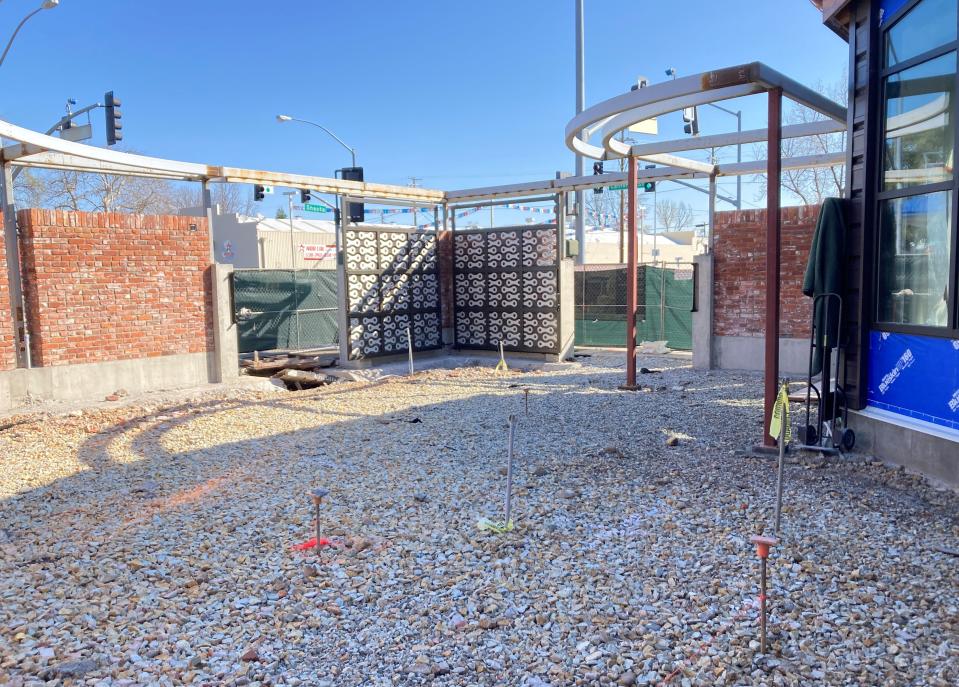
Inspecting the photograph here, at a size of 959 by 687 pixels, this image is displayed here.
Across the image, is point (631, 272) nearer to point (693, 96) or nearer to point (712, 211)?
point (712, 211)

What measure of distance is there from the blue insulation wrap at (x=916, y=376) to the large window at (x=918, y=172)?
0.42ft

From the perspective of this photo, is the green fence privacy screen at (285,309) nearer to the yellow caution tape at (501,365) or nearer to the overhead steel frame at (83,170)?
the overhead steel frame at (83,170)

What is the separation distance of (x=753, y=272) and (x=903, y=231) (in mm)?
5508

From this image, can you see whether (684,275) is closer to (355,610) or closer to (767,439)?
(767,439)

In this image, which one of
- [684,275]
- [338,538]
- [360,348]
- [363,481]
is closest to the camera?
[338,538]

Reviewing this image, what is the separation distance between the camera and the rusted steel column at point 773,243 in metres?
6.03

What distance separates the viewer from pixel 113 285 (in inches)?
375

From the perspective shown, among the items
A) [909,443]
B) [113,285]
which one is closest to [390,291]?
[113,285]

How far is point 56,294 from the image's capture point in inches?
354

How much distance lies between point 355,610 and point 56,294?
7.52 metres

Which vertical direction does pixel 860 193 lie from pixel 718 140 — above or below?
below

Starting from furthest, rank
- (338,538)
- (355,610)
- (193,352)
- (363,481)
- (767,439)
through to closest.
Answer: (193,352)
(767,439)
(363,481)
(338,538)
(355,610)

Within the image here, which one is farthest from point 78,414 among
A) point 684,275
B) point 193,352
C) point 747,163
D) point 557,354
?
point 684,275

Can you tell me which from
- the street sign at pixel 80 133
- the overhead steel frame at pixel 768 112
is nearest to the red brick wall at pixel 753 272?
the overhead steel frame at pixel 768 112
